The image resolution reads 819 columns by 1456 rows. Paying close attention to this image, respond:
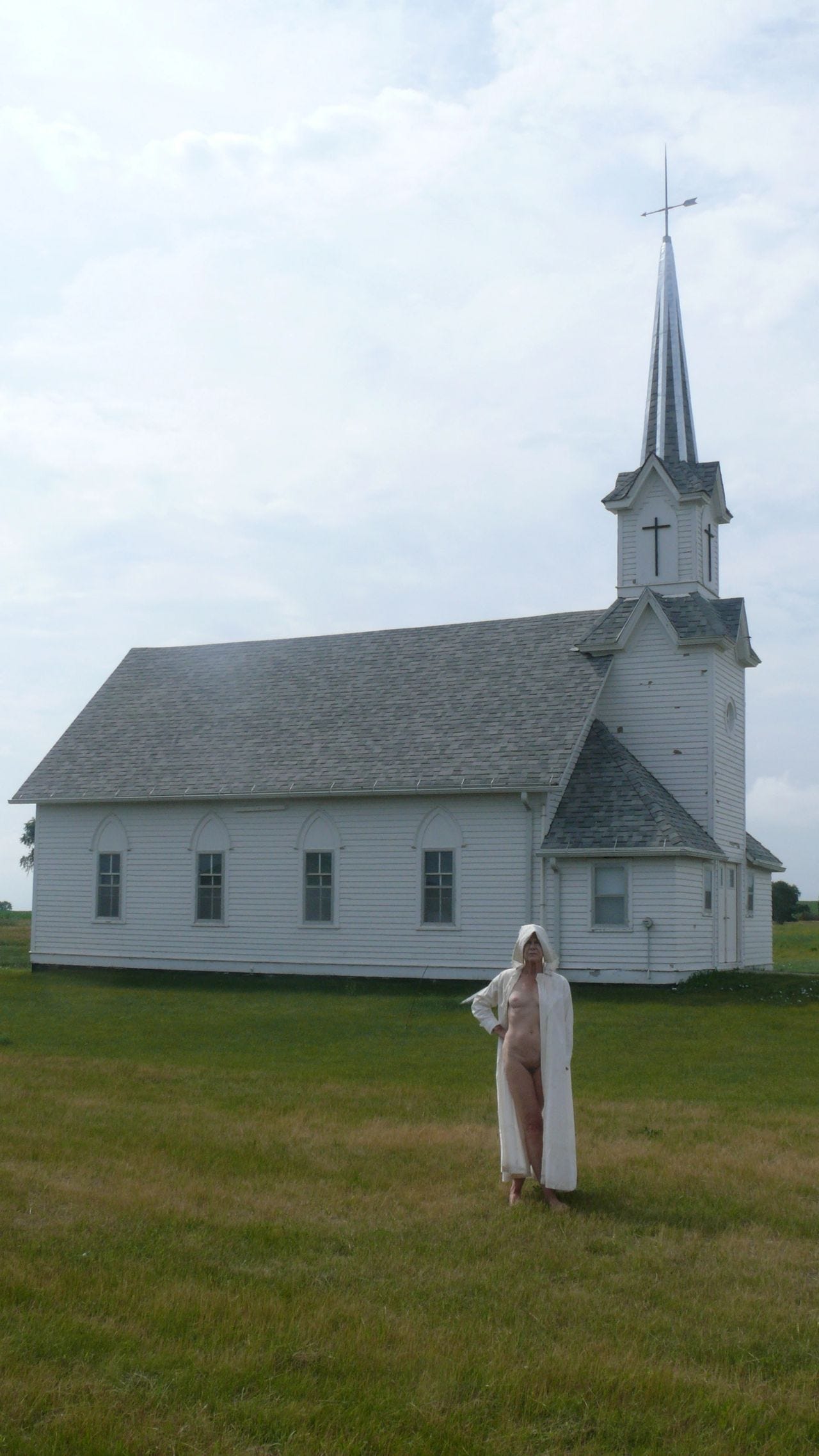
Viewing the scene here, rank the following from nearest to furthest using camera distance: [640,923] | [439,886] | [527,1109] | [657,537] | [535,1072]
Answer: [527,1109]
[535,1072]
[640,923]
[439,886]
[657,537]

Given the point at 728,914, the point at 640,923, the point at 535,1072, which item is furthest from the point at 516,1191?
the point at 728,914

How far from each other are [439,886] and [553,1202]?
808 inches

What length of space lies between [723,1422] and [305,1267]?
9.00ft

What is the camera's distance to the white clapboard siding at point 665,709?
99.1 ft

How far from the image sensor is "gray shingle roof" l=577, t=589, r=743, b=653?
30.2 m

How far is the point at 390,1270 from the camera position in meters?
7.70

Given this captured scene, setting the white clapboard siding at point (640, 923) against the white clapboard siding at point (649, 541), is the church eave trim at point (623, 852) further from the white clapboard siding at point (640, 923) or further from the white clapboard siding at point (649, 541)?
the white clapboard siding at point (649, 541)

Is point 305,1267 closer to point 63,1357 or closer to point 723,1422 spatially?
point 63,1357

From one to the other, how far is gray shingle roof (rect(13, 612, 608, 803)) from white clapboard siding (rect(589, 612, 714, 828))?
0.96 metres

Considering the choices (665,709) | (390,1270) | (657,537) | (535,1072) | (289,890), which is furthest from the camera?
(657,537)

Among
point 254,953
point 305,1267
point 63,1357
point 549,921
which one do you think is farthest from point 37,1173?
point 254,953

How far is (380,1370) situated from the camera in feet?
20.0

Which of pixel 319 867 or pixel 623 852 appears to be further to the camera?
pixel 319 867

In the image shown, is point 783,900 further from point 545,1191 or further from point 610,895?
point 545,1191
